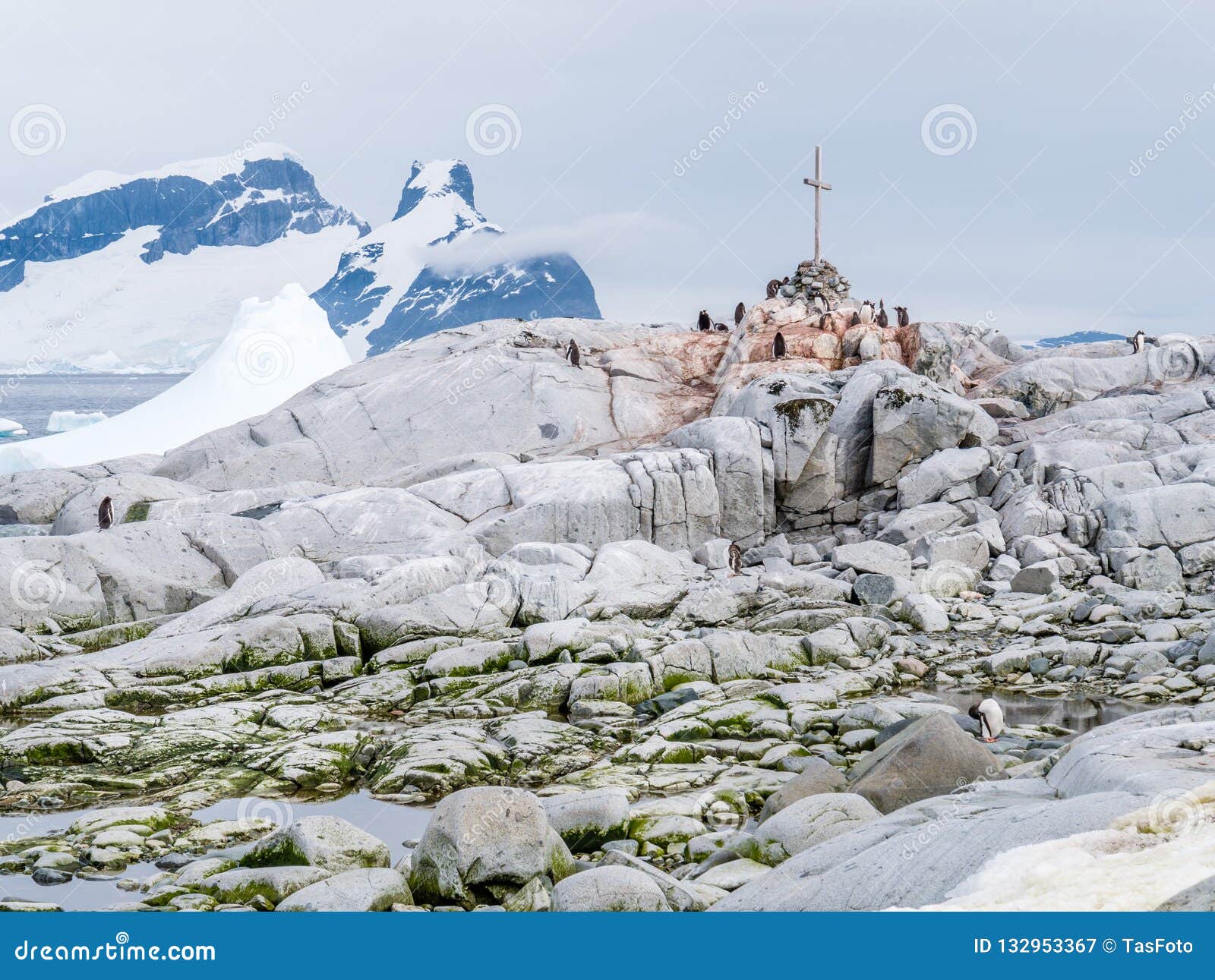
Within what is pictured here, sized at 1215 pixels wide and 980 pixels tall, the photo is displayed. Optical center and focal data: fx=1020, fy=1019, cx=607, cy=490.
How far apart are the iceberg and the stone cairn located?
22427 mm

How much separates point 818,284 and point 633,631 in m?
23.4

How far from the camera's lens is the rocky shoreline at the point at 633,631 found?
8523mm

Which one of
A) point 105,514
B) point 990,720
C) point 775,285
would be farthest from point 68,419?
point 990,720

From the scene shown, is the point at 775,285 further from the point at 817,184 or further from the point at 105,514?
the point at 105,514

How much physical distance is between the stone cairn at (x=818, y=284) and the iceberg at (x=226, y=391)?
73.6 ft

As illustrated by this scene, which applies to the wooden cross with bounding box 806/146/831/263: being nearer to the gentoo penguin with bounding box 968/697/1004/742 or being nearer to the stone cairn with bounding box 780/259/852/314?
the stone cairn with bounding box 780/259/852/314

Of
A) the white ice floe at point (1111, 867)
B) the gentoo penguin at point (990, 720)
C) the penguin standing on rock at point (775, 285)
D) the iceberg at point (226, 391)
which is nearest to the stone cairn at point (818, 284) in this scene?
the penguin standing on rock at point (775, 285)

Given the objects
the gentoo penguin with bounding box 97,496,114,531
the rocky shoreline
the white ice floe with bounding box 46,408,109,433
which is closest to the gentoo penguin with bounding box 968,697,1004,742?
the rocky shoreline

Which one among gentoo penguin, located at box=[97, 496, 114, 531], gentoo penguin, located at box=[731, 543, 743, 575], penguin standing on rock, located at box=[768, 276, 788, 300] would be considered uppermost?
penguin standing on rock, located at box=[768, 276, 788, 300]

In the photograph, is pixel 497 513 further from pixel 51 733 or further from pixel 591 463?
pixel 51 733

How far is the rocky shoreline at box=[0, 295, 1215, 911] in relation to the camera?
28.0 feet

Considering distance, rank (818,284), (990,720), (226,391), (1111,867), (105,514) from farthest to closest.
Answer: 1. (226,391)
2. (818,284)
3. (105,514)
4. (990,720)
5. (1111,867)

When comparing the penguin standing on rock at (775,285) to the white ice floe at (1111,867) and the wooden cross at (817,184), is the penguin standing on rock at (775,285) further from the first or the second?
the white ice floe at (1111,867)

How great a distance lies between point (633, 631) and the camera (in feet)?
59.1
